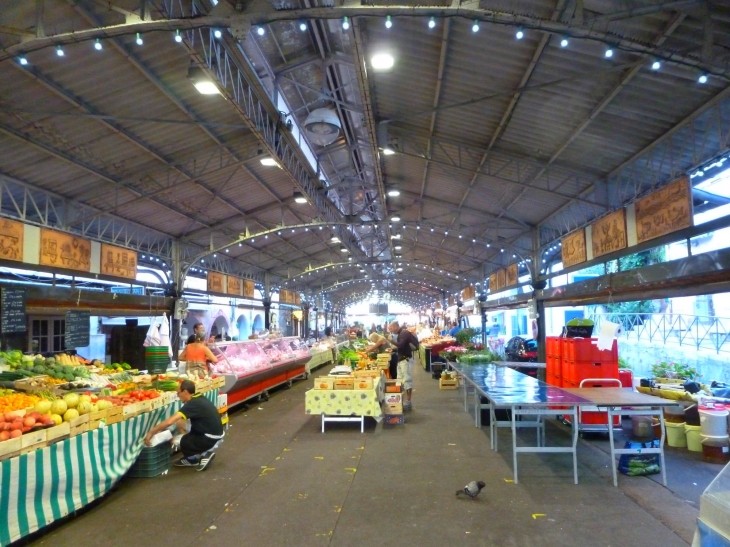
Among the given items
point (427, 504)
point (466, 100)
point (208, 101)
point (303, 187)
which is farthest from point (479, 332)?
point (427, 504)

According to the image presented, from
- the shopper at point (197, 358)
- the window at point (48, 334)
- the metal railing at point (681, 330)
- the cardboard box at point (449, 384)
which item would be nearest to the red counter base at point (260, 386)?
the shopper at point (197, 358)

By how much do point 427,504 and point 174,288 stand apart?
14160 millimetres

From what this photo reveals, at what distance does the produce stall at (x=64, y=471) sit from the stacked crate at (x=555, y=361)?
268 inches

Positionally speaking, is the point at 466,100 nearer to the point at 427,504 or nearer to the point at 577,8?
the point at 577,8

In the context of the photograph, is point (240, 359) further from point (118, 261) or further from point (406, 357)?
point (118, 261)

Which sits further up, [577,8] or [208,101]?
[208,101]

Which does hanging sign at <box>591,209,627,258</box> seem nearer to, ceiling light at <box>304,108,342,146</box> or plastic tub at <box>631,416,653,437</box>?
plastic tub at <box>631,416,653,437</box>

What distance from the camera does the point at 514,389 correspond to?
6.83 metres

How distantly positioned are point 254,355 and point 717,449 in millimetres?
9490

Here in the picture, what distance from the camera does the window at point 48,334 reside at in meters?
13.2

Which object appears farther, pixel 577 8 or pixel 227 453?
pixel 227 453

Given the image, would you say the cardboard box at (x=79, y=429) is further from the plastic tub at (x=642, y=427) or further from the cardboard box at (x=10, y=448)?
the plastic tub at (x=642, y=427)

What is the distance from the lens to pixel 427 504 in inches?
196

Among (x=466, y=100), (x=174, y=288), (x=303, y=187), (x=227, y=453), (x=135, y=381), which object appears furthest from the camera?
(x=174, y=288)
